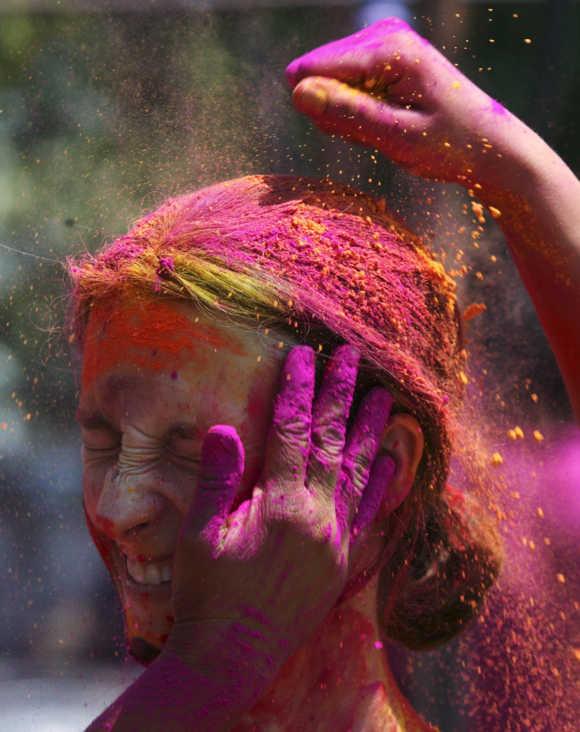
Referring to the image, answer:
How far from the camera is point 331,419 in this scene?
1460mm

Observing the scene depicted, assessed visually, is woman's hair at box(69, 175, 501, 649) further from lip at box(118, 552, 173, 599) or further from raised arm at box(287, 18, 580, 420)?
lip at box(118, 552, 173, 599)

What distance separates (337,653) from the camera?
1569mm

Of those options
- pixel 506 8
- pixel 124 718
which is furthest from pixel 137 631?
pixel 506 8

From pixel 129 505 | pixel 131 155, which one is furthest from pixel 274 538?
pixel 131 155

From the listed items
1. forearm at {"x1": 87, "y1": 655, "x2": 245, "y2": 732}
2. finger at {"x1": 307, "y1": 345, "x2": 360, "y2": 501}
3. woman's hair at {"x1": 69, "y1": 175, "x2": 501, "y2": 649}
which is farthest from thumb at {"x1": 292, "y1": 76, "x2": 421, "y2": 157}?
forearm at {"x1": 87, "y1": 655, "x2": 245, "y2": 732}

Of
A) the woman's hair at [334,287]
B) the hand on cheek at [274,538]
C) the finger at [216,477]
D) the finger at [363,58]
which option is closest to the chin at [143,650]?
the hand on cheek at [274,538]

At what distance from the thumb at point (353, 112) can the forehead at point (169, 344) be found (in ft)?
1.17

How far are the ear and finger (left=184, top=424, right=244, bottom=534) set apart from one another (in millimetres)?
273

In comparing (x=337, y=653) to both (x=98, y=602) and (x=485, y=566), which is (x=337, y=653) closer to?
(x=485, y=566)

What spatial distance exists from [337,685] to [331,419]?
16.3 inches

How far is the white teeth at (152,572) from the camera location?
1494 mm

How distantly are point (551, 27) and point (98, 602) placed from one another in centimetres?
165

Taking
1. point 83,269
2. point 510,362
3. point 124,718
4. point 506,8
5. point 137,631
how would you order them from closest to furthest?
Result: point 124,718 < point 137,631 < point 83,269 < point 506,8 < point 510,362

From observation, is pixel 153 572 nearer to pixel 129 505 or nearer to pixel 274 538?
pixel 129 505
